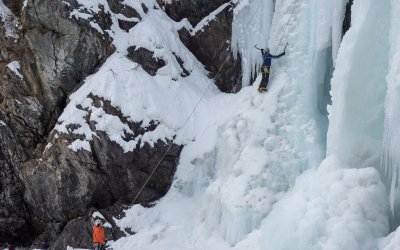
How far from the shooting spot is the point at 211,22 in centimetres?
1195

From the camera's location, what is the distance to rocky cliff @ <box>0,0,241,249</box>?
9.16m

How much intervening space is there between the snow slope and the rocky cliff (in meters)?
0.40

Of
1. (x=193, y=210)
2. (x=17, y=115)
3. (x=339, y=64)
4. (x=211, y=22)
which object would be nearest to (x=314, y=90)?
(x=339, y=64)

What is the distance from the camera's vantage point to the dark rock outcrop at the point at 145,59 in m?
10.7

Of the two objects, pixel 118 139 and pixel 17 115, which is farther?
pixel 17 115

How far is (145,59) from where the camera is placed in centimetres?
1077

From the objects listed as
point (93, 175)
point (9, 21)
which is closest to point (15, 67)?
point (9, 21)

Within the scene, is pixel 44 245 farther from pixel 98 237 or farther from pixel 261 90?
pixel 261 90

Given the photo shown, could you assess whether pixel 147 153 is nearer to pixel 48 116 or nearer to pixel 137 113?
pixel 137 113

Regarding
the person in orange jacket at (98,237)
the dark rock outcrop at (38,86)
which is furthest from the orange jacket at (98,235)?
the dark rock outcrop at (38,86)

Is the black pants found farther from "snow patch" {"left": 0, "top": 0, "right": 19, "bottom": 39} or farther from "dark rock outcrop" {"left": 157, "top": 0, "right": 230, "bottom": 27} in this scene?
"snow patch" {"left": 0, "top": 0, "right": 19, "bottom": 39}

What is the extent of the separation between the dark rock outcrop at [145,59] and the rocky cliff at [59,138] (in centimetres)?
4

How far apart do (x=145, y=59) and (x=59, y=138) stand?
4.16 metres

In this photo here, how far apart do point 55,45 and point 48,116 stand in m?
2.60
